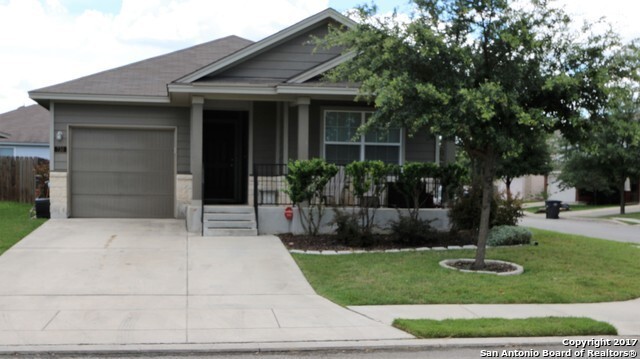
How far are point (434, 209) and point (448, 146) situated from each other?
212 cm

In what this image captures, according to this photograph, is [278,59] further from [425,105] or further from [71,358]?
[71,358]

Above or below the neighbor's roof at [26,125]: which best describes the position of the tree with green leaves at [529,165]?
below

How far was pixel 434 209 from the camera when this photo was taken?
1440 cm

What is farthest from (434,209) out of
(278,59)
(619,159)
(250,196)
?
(619,159)

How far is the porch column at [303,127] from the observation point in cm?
1402

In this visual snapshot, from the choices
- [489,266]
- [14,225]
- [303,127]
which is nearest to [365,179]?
[303,127]

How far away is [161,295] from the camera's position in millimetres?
8430

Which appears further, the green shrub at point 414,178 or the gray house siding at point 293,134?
the gray house siding at point 293,134

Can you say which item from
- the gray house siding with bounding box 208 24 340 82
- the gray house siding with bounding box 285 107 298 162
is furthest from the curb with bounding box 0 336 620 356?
the gray house siding with bounding box 208 24 340 82

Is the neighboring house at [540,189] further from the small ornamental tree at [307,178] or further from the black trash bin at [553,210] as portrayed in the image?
the small ornamental tree at [307,178]

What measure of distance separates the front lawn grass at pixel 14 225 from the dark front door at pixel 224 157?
167 inches

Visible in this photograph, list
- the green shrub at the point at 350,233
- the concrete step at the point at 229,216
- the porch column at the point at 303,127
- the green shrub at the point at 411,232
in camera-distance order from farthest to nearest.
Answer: the porch column at the point at 303,127, the concrete step at the point at 229,216, the green shrub at the point at 411,232, the green shrub at the point at 350,233

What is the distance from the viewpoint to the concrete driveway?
6.64 meters

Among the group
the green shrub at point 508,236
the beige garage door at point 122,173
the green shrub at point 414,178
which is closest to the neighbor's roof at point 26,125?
the beige garage door at point 122,173
